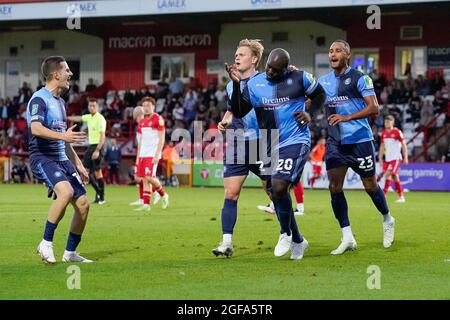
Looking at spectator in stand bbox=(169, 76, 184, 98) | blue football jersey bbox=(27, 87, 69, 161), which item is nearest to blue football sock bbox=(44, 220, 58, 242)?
blue football jersey bbox=(27, 87, 69, 161)

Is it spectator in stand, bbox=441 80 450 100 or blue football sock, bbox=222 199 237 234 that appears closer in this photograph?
blue football sock, bbox=222 199 237 234

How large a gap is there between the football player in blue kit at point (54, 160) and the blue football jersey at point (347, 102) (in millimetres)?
3386

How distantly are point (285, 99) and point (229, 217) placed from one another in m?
1.57

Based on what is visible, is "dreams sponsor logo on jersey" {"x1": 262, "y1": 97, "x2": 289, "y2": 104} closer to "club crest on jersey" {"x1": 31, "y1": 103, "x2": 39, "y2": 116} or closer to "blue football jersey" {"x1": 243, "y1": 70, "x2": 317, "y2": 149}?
"blue football jersey" {"x1": 243, "y1": 70, "x2": 317, "y2": 149}

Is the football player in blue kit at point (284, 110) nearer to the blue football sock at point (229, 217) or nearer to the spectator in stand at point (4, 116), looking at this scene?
the blue football sock at point (229, 217)

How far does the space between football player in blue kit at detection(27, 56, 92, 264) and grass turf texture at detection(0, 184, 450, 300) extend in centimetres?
34

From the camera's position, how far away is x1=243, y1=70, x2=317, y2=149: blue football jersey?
35.8ft

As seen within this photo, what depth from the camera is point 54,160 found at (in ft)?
35.3


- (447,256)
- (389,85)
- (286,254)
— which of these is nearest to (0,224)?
(286,254)

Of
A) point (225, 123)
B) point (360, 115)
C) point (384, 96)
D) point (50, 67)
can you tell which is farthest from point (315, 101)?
point (384, 96)

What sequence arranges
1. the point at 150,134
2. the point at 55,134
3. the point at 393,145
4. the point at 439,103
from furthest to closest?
the point at 439,103 → the point at 393,145 → the point at 150,134 → the point at 55,134

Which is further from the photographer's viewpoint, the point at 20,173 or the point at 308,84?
the point at 20,173

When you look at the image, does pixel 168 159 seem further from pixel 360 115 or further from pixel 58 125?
pixel 58 125
